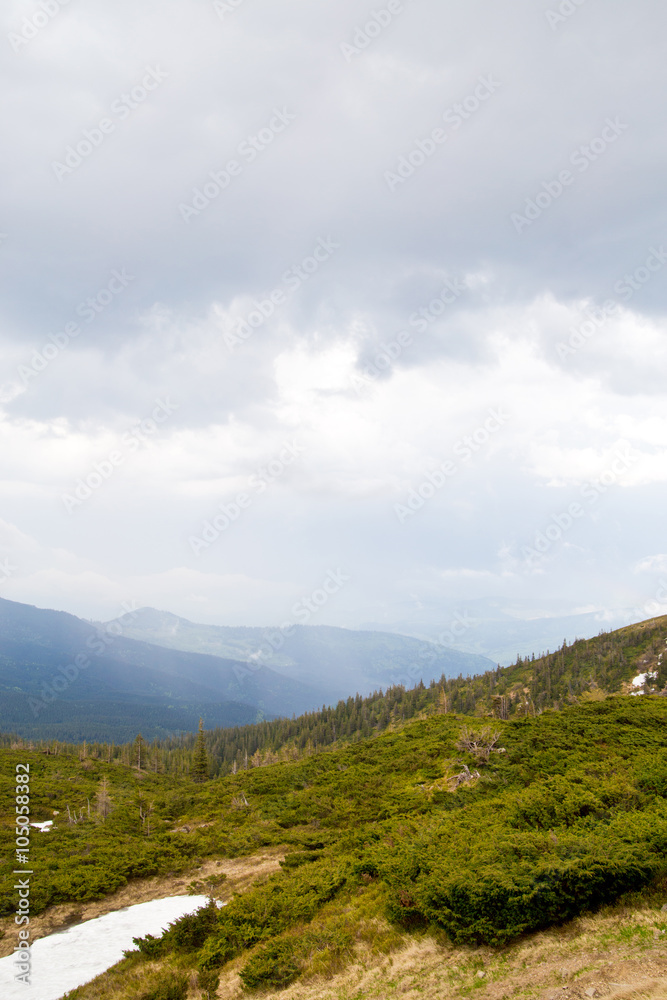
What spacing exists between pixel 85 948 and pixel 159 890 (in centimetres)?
663

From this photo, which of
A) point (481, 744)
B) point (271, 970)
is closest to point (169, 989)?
point (271, 970)

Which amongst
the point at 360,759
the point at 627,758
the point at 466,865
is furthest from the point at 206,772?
the point at 466,865

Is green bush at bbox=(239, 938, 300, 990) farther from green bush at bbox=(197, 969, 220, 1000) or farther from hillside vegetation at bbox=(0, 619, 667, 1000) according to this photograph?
green bush at bbox=(197, 969, 220, 1000)

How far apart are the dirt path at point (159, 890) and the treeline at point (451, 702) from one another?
101 m

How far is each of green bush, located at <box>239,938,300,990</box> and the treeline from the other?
119 m

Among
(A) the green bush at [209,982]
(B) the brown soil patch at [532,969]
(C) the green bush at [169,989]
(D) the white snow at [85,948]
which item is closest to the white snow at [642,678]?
(D) the white snow at [85,948]

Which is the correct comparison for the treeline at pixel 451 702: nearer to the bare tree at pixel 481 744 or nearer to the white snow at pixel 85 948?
the bare tree at pixel 481 744

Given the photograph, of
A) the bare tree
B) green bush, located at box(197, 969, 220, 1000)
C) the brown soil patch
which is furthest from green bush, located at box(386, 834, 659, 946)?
→ the bare tree

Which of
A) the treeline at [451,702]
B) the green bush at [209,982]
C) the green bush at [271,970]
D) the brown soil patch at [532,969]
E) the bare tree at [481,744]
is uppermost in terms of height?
the brown soil patch at [532,969]

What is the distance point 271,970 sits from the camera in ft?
48.7

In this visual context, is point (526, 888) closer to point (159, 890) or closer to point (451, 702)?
point (159, 890)

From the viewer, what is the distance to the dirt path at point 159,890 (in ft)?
79.5

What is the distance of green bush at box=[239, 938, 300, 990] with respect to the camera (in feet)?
47.8

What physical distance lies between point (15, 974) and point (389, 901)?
1776 centimetres
